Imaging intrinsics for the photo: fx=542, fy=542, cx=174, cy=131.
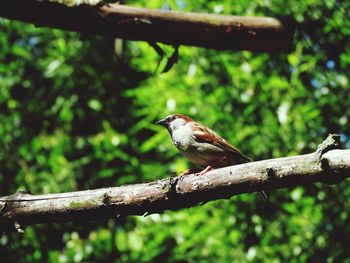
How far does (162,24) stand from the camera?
→ 3.57 m

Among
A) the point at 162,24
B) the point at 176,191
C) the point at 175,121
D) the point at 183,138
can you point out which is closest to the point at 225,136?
the point at 175,121

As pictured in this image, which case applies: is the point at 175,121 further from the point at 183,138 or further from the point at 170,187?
the point at 170,187

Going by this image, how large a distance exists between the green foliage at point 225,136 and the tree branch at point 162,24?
1.01 metres

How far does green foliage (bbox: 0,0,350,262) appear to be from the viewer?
4.70 metres

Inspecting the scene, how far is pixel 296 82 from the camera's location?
4.98 metres

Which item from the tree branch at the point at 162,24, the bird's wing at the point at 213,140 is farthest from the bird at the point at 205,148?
the tree branch at the point at 162,24

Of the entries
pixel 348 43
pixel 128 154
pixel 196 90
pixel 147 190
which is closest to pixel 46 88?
pixel 128 154

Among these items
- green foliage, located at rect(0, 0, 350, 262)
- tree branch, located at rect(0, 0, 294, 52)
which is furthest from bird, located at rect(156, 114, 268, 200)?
green foliage, located at rect(0, 0, 350, 262)

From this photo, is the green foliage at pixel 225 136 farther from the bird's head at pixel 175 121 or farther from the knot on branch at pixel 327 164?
the knot on branch at pixel 327 164

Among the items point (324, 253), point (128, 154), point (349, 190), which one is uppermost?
point (128, 154)

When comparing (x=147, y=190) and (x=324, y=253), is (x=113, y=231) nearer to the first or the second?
(x=324, y=253)

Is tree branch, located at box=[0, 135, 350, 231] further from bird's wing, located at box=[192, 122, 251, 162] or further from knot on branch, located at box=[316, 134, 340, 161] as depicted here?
bird's wing, located at box=[192, 122, 251, 162]

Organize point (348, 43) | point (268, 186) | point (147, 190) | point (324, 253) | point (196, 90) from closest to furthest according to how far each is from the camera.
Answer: point (268, 186), point (147, 190), point (324, 253), point (348, 43), point (196, 90)

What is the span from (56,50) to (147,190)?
412 cm
